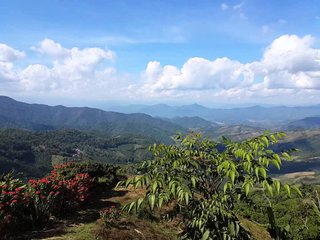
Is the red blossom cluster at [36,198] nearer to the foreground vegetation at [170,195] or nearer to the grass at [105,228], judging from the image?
the foreground vegetation at [170,195]

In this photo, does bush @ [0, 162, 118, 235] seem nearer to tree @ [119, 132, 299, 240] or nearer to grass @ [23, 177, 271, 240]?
grass @ [23, 177, 271, 240]

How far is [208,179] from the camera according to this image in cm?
678

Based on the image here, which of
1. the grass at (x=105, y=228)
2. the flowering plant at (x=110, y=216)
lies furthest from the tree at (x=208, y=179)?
the flowering plant at (x=110, y=216)

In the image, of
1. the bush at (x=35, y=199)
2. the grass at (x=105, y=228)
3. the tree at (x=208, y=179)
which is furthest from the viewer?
the grass at (x=105, y=228)

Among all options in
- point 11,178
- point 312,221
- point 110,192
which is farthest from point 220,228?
point 312,221

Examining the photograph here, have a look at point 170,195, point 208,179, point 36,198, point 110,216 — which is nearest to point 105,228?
point 110,216

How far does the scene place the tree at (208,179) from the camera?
17.4ft

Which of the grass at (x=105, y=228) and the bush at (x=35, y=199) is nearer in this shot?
the bush at (x=35, y=199)

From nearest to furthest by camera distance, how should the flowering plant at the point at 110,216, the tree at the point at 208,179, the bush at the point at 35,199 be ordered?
1. the tree at the point at 208,179
2. the bush at the point at 35,199
3. the flowering plant at the point at 110,216

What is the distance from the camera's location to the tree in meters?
5.32

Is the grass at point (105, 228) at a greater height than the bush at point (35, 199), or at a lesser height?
lesser

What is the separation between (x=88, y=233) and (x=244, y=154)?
29.8 ft

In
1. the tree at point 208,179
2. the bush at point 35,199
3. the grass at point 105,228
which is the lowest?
the grass at point 105,228

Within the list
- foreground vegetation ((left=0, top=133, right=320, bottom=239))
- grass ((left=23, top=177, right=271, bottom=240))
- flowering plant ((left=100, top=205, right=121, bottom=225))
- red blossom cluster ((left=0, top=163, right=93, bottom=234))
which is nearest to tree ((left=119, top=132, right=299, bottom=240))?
foreground vegetation ((left=0, top=133, right=320, bottom=239))
